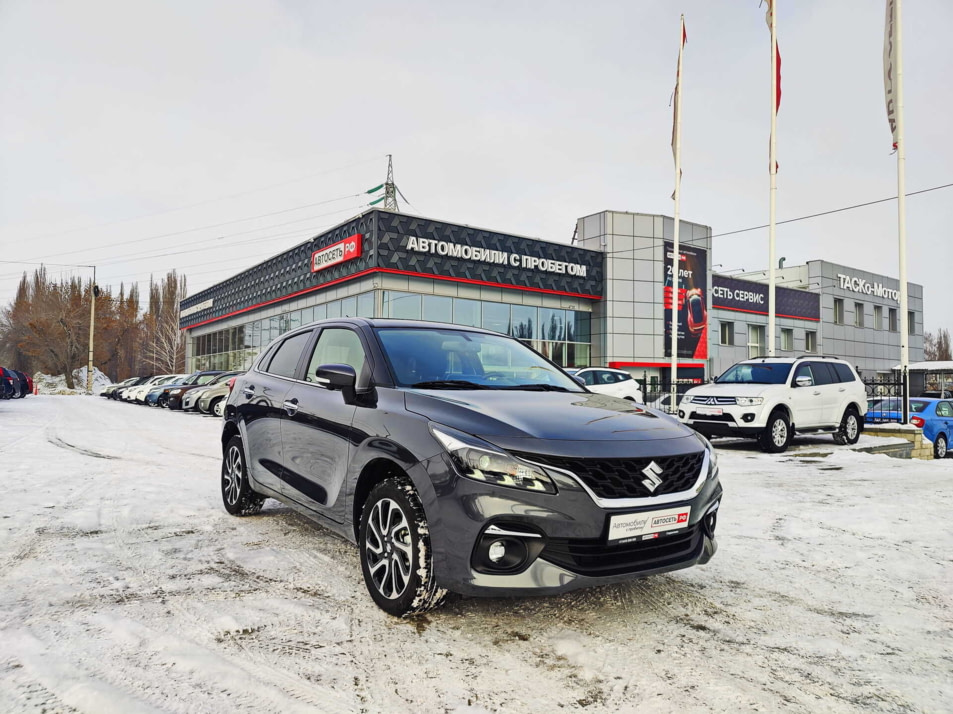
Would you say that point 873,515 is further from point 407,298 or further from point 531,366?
point 407,298

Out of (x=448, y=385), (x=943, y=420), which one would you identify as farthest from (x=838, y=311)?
(x=448, y=385)

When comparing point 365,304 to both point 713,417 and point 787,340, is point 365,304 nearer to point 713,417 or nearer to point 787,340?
point 713,417

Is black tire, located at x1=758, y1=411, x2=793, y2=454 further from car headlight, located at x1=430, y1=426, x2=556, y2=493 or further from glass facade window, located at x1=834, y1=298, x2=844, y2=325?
glass facade window, located at x1=834, y1=298, x2=844, y2=325

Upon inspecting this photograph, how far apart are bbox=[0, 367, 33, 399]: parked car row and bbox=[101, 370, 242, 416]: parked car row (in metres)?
4.35

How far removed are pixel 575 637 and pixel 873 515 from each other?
4.20 metres

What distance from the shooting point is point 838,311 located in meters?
41.6

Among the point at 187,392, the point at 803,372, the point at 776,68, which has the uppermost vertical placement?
the point at 776,68

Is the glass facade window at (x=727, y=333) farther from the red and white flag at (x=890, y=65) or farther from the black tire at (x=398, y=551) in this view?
the black tire at (x=398, y=551)

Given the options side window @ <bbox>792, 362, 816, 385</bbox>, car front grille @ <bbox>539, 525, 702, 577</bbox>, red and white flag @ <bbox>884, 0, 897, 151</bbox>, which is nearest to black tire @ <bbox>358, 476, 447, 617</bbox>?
car front grille @ <bbox>539, 525, 702, 577</bbox>

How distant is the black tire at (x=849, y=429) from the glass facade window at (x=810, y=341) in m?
30.1

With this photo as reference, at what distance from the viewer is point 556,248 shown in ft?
93.6

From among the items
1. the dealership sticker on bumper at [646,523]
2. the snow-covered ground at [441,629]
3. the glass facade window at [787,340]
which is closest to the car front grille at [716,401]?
the snow-covered ground at [441,629]

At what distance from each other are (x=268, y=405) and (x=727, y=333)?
3386 cm

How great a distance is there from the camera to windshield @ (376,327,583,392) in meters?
3.76
